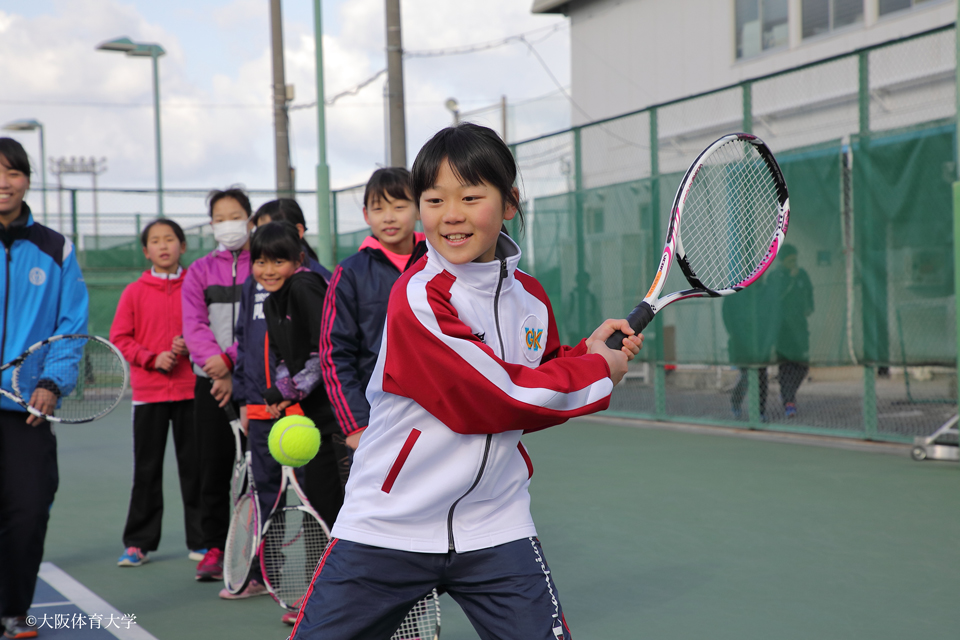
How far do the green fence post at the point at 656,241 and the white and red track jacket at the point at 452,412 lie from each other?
774 centimetres

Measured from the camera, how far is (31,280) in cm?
378

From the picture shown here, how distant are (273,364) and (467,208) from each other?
219cm

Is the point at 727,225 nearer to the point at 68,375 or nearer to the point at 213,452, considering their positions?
the point at 213,452

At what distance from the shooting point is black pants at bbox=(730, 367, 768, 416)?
8.56m

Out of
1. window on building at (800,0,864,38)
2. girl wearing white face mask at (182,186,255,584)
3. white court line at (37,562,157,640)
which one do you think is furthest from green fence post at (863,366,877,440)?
window on building at (800,0,864,38)

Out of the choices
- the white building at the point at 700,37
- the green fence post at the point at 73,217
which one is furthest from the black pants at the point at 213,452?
the white building at the point at 700,37

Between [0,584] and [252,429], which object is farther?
[252,429]

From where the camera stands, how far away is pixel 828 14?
49.4 feet

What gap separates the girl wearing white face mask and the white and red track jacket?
287 cm

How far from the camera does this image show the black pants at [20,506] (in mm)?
3609

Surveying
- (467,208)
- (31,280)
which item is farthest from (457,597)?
(31,280)

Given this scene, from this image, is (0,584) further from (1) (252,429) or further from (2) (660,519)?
(2) (660,519)

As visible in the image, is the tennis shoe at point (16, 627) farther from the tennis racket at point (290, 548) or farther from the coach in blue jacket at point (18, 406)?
the tennis racket at point (290, 548)

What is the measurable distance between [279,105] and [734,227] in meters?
12.8
